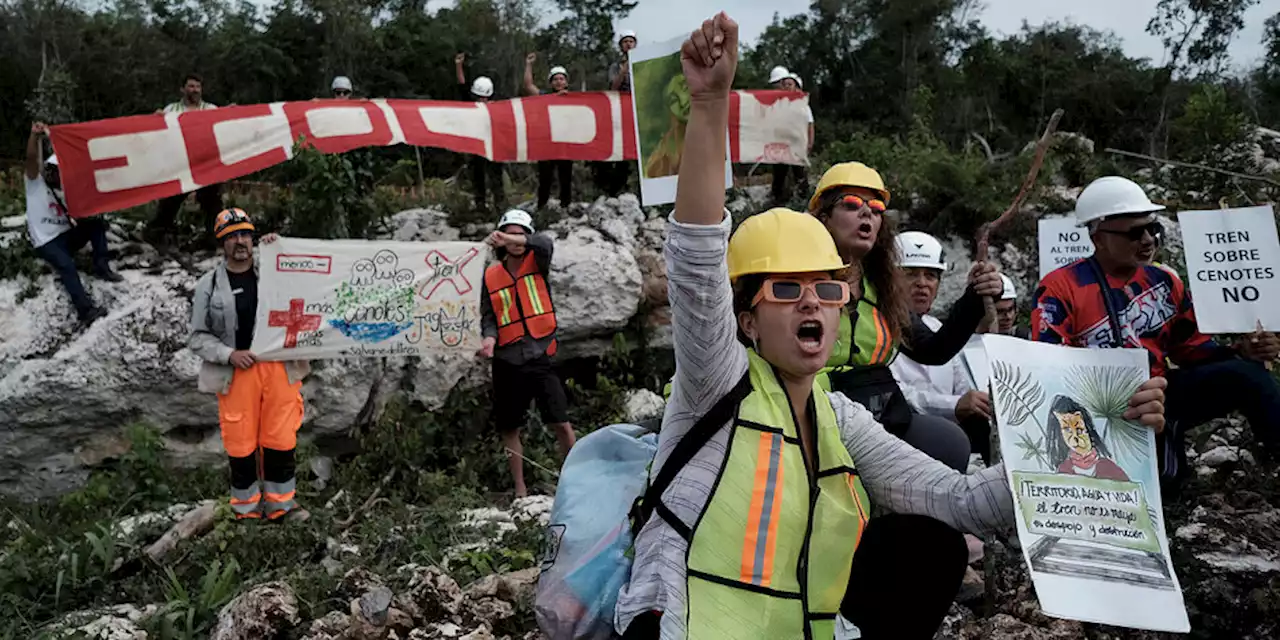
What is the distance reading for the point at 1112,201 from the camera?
10.9 feet

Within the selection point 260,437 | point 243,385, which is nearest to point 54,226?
point 243,385

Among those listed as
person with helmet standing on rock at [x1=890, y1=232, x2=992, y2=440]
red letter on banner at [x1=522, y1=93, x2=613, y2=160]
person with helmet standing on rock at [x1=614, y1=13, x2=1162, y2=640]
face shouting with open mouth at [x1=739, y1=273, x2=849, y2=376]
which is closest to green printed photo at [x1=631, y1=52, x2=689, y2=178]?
person with helmet standing on rock at [x1=614, y1=13, x2=1162, y2=640]

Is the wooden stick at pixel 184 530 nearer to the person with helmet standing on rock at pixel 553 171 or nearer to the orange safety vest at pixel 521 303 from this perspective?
the orange safety vest at pixel 521 303

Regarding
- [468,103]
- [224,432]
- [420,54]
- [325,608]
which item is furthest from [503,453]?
[420,54]

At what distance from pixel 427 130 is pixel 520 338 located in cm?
272

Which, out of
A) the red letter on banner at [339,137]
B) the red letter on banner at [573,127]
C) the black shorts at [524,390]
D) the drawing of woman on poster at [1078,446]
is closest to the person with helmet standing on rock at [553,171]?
the red letter on banner at [573,127]

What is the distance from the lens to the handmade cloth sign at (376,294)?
5.82 meters

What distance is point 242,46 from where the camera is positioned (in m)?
23.0

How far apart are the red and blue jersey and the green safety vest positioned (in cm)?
98

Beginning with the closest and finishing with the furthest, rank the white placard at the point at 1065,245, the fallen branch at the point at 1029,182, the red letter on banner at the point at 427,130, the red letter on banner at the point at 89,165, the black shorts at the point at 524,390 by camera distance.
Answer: the fallen branch at the point at 1029,182 < the white placard at the point at 1065,245 < the black shorts at the point at 524,390 < the red letter on banner at the point at 89,165 < the red letter on banner at the point at 427,130

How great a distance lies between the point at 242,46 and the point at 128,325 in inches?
743

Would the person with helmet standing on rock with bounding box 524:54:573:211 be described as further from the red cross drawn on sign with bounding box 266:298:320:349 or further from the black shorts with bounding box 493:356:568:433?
the red cross drawn on sign with bounding box 266:298:320:349

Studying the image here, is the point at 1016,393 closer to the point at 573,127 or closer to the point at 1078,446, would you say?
the point at 1078,446

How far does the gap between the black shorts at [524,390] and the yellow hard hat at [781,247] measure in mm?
4143
